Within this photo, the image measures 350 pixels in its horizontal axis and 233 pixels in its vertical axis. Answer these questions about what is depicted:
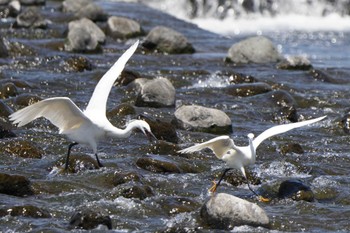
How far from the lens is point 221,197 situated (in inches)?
363

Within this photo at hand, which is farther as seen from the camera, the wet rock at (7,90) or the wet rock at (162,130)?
the wet rock at (7,90)

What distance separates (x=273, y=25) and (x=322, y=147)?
15.6m

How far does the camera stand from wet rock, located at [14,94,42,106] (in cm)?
1395

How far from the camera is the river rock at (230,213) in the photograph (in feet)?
29.9

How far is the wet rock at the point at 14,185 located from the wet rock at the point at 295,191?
2.77 m

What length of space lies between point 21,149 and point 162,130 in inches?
77.4

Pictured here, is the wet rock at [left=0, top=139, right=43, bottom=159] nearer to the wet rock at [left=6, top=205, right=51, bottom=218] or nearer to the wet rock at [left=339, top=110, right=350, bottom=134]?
the wet rock at [left=6, top=205, right=51, bottom=218]

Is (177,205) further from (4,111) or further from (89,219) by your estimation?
(4,111)

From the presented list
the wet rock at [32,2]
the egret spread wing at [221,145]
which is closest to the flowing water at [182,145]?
the egret spread wing at [221,145]

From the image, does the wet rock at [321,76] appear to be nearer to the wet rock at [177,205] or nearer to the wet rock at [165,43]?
the wet rock at [165,43]

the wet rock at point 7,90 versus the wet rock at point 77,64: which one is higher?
the wet rock at point 7,90

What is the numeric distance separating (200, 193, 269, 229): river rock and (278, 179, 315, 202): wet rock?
1.23 metres

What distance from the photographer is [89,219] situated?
347 inches

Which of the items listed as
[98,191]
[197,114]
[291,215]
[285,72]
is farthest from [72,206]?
[285,72]
